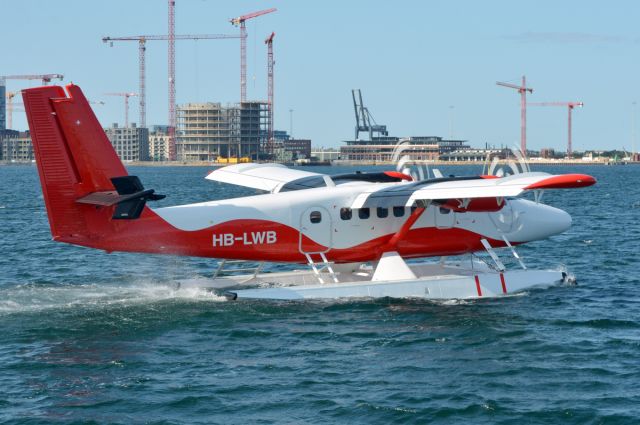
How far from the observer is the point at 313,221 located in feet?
94.3

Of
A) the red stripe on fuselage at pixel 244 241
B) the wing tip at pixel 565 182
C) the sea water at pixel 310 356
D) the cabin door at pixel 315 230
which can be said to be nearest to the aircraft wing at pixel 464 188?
the wing tip at pixel 565 182

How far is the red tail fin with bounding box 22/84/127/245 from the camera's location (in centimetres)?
2498

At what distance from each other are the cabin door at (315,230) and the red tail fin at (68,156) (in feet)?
19.8

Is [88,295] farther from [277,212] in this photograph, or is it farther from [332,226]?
[332,226]

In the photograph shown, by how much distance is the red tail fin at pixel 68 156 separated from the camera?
25.0 metres

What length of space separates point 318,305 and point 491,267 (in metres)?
7.44

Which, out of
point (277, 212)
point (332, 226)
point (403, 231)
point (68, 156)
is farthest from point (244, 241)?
point (68, 156)

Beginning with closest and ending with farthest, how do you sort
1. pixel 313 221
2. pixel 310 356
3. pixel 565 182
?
pixel 310 356, pixel 565 182, pixel 313 221

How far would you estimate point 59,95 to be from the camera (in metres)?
25.2

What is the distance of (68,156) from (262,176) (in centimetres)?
933

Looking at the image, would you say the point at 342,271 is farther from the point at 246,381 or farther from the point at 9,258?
the point at 9,258

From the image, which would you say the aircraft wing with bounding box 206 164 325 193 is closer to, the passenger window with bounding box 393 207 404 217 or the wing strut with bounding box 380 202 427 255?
the passenger window with bounding box 393 207 404 217

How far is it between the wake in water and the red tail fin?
2.11 metres

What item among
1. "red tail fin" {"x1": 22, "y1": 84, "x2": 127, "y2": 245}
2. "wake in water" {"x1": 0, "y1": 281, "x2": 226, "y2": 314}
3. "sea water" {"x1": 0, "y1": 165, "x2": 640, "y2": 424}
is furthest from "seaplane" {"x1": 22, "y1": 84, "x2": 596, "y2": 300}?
"wake in water" {"x1": 0, "y1": 281, "x2": 226, "y2": 314}
